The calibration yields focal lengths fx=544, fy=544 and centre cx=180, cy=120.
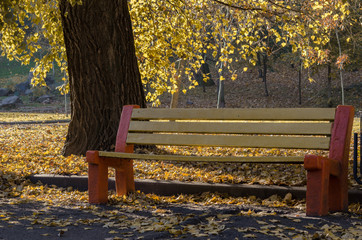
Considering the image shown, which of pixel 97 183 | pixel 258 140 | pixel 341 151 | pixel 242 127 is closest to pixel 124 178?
pixel 97 183

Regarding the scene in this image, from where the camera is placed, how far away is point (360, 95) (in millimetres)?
30484

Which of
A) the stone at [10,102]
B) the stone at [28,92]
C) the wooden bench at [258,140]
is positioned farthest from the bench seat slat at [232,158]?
the stone at [28,92]

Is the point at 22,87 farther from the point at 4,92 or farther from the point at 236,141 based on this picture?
the point at 236,141

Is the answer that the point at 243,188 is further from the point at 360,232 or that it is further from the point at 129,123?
the point at 360,232

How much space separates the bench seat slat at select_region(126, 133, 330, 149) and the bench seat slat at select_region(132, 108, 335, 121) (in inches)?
7.2

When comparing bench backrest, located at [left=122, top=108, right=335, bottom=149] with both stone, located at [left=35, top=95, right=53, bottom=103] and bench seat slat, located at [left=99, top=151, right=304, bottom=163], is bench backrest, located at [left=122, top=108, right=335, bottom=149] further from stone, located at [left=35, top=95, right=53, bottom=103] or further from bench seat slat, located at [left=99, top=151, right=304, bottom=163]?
stone, located at [left=35, top=95, right=53, bottom=103]

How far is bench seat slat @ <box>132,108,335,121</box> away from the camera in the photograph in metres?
4.76

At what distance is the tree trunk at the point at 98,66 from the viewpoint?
26.0 ft

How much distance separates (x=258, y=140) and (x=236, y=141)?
208 millimetres

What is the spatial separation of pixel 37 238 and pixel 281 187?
2.59 meters

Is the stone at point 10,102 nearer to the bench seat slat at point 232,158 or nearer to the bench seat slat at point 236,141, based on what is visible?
the bench seat slat at point 236,141

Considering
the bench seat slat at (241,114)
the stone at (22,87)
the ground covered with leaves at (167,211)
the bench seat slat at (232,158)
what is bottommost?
the ground covered with leaves at (167,211)

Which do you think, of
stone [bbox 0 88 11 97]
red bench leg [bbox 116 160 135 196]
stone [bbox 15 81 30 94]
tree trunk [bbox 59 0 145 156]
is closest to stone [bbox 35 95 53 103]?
stone [bbox 15 81 30 94]

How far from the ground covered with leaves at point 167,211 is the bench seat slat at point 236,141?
1.91 ft
